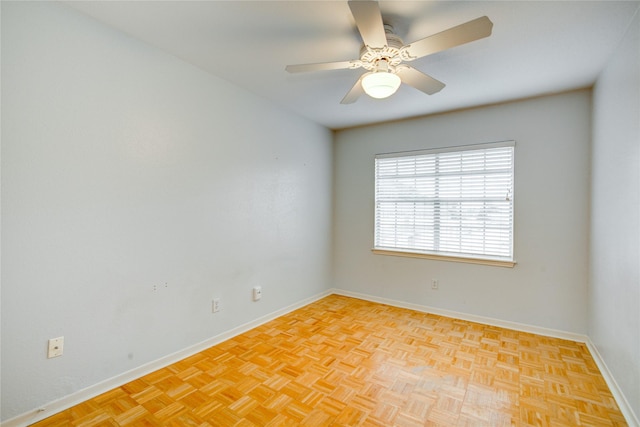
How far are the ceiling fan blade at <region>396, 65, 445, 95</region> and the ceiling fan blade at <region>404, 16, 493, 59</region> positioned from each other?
0.18 meters

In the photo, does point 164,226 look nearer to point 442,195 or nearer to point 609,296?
point 442,195

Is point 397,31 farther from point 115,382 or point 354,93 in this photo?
point 115,382

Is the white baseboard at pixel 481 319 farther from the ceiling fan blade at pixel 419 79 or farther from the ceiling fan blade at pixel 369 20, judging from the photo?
the ceiling fan blade at pixel 369 20

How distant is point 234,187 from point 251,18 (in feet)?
4.83

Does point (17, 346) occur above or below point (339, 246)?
below

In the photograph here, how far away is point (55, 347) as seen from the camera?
1784 mm

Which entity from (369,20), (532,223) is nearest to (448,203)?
(532,223)

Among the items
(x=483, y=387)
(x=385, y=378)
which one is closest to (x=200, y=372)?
(x=385, y=378)

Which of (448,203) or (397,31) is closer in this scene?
(397,31)

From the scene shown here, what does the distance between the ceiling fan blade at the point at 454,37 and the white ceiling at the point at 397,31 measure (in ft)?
0.80

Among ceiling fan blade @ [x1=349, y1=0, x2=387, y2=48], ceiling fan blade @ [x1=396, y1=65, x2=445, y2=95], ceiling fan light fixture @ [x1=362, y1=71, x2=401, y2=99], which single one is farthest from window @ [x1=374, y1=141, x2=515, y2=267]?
ceiling fan blade @ [x1=349, y1=0, x2=387, y2=48]

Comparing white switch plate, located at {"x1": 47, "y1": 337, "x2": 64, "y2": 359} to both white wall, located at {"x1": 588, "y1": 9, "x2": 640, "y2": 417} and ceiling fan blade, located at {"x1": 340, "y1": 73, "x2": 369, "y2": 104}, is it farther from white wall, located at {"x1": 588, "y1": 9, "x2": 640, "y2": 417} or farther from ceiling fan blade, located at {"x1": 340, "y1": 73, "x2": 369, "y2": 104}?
white wall, located at {"x1": 588, "y1": 9, "x2": 640, "y2": 417}

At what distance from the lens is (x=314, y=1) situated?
1687 mm

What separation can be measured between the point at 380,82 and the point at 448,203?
223 centimetres
